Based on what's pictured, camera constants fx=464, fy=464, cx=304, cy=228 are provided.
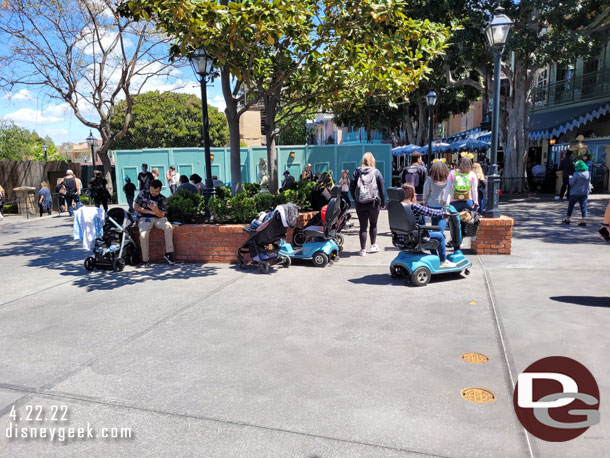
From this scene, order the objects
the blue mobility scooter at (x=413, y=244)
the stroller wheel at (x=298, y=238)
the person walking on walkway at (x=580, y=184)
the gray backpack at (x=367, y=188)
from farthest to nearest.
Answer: the person walking on walkway at (x=580, y=184), the stroller wheel at (x=298, y=238), the gray backpack at (x=367, y=188), the blue mobility scooter at (x=413, y=244)

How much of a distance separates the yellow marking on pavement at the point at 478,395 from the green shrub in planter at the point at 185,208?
631cm

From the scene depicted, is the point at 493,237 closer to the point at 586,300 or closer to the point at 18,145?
the point at 586,300

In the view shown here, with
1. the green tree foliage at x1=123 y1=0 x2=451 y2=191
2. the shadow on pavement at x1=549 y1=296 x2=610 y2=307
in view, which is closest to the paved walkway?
the shadow on pavement at x1=549 y1=296 x2=610 y2=307

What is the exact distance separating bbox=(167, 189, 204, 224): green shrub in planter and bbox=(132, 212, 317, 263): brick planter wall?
1.26 feet

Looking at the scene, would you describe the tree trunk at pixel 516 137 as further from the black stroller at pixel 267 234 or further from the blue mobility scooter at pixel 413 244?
the black stroller at pixel 267 234

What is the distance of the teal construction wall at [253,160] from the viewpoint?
62.4 feet

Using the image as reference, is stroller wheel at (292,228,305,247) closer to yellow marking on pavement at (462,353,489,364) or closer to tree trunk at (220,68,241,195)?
tree trunk at (220,68,241,195)

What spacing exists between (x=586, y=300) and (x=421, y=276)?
199cm

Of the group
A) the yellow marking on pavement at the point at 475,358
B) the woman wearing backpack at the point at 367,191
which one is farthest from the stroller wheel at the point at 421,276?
the yellow marking on pavement at the point at 475,358

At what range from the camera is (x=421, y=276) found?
650 centimetres

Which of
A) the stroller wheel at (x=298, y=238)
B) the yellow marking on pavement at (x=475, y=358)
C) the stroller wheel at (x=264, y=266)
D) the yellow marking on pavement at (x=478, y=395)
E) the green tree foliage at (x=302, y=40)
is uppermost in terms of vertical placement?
the green tree foliage at (x=302, y=40)

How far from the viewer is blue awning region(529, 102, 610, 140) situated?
19.7 metres

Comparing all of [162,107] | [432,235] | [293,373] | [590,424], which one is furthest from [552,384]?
[162,107]

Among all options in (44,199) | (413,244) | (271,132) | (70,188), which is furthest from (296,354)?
(44,199)
